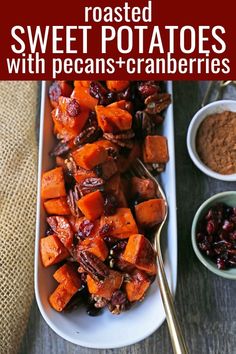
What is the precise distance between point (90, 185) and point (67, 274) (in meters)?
0.31

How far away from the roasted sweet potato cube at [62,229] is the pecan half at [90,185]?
12cm

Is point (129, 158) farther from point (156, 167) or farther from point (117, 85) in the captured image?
point (117, 85)

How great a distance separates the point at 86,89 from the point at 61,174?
321mm

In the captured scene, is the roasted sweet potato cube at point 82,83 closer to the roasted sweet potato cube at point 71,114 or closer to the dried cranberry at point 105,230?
the roasted sweet potato cube at point 71,114

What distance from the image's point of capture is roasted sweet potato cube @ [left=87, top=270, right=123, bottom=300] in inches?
77.6

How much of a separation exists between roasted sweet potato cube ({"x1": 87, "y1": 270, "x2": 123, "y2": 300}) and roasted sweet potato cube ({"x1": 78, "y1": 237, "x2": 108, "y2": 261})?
0.07 m

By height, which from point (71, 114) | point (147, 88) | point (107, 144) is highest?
point (147, 88)

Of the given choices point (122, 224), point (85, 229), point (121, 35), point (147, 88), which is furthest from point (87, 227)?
point (121, 35)

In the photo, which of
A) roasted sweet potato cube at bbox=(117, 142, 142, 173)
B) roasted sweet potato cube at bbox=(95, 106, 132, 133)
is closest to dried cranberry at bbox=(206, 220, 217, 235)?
roasted sweet potato cube at bbox=(117, 142, 142, 173)

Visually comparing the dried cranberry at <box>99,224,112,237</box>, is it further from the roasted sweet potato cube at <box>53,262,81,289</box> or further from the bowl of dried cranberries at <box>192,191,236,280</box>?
the bowl of dried cranberries at <box>192,191,236,280</box>

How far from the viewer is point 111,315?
6.80ft

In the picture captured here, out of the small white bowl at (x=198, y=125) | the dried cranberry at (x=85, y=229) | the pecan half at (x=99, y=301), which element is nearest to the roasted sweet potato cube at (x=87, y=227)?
the dried cranberry at (x=85, y=229)

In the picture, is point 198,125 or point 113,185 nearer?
point 113,185

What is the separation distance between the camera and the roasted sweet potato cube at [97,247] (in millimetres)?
1968
